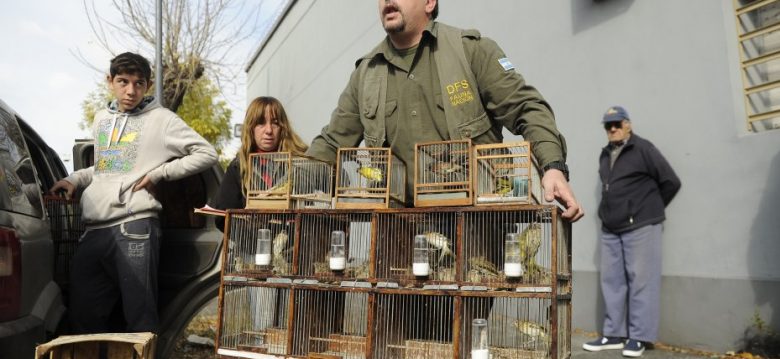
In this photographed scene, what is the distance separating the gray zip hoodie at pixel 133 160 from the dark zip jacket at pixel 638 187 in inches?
146

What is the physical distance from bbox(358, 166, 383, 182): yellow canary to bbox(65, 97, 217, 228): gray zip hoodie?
1497 mm

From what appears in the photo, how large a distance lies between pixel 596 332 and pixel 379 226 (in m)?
4.68

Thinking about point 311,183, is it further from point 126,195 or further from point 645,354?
point 645,354

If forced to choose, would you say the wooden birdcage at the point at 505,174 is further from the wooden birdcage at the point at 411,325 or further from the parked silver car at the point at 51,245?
the parked silver car at the point at 51,245

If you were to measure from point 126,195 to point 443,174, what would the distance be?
1.97 m

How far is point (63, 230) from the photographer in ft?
12.2

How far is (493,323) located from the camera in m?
2.48

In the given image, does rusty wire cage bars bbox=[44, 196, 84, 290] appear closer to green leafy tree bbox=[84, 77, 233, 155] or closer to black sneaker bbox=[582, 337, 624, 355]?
black sneaker bbox=[582, 337, 624, 355]

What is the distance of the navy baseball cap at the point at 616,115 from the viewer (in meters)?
5.82

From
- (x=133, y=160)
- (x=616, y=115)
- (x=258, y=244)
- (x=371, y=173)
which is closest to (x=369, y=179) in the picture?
(x=371, y=173)

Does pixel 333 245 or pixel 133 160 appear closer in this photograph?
pixel 333 245

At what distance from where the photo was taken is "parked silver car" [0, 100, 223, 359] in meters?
2.52

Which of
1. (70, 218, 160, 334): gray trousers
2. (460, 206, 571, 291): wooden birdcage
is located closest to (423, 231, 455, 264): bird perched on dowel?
(460, 206, 571, 291): wooden birdcage

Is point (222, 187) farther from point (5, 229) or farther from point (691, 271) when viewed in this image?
point (691, 271)
